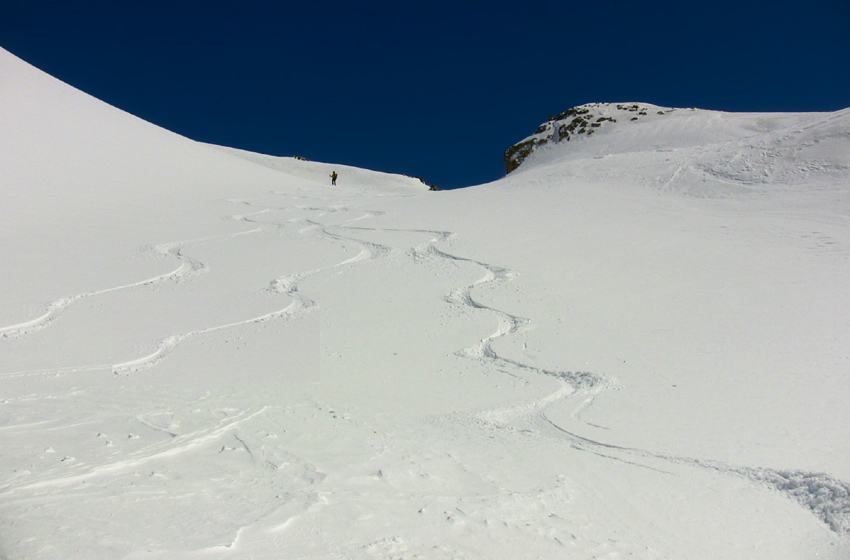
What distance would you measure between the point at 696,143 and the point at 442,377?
1293 cm

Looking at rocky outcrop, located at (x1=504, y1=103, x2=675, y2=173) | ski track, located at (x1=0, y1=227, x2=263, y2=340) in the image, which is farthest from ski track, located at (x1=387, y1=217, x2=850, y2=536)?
rocky outcrop, located at (x1=504, y1=103, x2=675, y2=173)

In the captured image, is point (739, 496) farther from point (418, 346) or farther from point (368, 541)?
point (418, 346)

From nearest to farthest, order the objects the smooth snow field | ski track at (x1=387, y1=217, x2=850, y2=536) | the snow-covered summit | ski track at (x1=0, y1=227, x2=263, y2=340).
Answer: the smooth snow field → ski track at (x1=387, y1=217, x2=850, y2=536) → ski track at (x1=0, y1=227, x2=263, y2=340) → the snow-covered summit

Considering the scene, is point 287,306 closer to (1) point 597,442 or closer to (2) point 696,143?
(1) point 597,442

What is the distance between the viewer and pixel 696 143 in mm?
14930

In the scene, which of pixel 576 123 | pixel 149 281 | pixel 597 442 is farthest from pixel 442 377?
pixel 576 123

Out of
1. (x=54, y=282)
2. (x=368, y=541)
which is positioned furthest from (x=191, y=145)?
(x=368, y=541)

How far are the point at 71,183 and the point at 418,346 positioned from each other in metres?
8.97

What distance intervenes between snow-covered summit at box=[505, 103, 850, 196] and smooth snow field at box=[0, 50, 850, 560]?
11cm

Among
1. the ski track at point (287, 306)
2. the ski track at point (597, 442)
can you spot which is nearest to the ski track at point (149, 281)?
the ski track at point (287, 306)

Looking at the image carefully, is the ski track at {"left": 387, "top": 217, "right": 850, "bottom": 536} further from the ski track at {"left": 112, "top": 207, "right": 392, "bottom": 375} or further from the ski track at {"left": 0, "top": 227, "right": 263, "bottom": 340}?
the ski track at {"left": 0, "top": 227, "right": 263, "bottom": 340}

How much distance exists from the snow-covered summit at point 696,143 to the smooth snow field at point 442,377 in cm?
11

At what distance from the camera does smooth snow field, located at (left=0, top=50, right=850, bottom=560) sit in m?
2.50

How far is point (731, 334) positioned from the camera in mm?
4879
